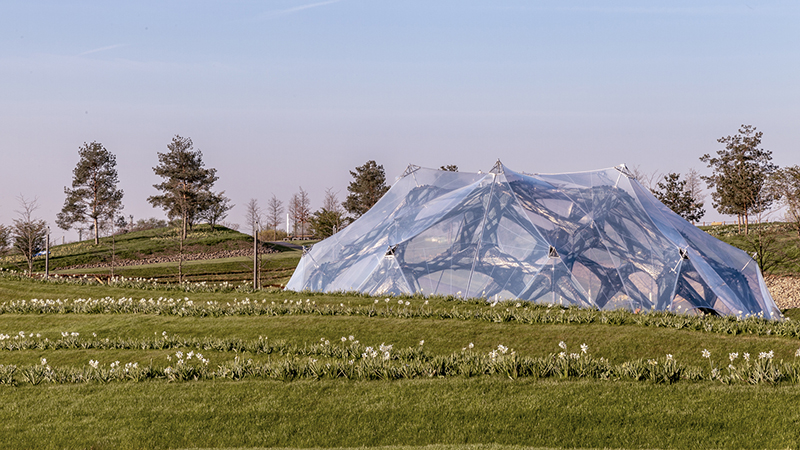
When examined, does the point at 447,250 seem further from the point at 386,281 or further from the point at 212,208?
the point at 212,208

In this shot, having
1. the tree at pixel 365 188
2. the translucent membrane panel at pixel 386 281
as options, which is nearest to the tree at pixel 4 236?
the tree at pixel 365 188

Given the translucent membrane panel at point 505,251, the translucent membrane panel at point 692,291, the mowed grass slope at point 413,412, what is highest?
the translucent membrane panel at point 505,251

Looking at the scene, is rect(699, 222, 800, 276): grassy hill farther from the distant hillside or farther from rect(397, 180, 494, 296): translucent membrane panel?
the distant hillside

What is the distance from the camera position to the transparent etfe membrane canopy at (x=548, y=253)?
57.3ft

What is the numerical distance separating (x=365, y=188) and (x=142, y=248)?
71.1ft

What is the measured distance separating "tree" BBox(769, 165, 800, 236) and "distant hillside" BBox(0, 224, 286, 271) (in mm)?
36955

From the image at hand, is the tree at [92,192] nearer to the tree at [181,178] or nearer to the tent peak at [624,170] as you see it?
the tree at [181,178]

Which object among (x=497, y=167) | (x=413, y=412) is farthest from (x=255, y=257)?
(x=413, y=412)

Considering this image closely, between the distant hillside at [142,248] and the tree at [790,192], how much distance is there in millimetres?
36955

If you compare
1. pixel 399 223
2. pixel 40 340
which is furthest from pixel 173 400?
pixel 399 223

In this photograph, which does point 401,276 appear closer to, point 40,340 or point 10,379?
point 40,340

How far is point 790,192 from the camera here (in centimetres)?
3250

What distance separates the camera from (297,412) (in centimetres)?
835

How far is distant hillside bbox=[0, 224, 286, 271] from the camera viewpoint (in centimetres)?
5169
